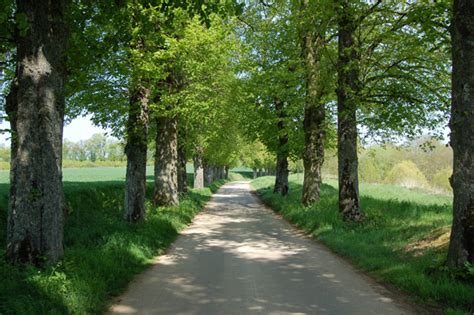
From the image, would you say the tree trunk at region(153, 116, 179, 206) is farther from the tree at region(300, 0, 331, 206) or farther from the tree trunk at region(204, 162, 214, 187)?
the tree trunk at region(204, 162, 214, 187)

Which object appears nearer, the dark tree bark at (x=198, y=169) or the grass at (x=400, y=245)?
the grass at (x=400, y=245)

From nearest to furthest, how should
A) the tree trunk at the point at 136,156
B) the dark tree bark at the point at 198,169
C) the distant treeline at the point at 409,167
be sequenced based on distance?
the tree trunk at the point at 136,156
the dark tree bark at the point at 198,169
the distant treeline at the point at 409,167

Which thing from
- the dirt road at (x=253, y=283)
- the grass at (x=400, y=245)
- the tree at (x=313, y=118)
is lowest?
the dirt road at (x=253, y=283)

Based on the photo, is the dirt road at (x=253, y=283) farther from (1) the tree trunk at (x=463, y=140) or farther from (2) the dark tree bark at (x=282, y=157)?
(2) the dark tree bark at (x=282, y=157)

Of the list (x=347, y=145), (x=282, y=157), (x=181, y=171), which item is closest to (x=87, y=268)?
(x=347, y=145)

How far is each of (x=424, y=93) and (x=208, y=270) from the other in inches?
438

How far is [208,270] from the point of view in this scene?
8531mm

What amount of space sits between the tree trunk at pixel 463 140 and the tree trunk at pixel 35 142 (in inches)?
258

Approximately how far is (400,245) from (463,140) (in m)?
3.81

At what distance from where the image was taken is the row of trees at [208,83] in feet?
21.1

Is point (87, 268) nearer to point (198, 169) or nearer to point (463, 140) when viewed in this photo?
point (463, 140)

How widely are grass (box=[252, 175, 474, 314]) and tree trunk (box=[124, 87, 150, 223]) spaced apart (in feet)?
18.6

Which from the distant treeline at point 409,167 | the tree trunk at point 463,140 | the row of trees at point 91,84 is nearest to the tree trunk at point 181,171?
the row of trees at point 91,84

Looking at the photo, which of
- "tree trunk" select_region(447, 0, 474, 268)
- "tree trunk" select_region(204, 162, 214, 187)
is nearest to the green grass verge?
"tree trunk" select_region(447, 0, 474, 268)
